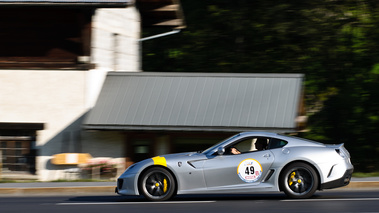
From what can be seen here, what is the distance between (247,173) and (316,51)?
18.2m

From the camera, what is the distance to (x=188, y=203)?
11.2m

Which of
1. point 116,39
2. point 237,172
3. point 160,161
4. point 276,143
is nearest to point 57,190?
point 160,161

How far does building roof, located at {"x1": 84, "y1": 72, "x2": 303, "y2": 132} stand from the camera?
18.5 meters

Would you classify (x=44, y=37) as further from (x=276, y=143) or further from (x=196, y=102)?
(x=276, y=143)

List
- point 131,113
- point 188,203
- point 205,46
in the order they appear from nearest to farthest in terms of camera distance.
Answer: point 188,203, point 131,113, point 205,46

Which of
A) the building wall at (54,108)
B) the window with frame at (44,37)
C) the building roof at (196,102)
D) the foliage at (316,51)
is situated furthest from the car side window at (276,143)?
the foliage at (316,51)

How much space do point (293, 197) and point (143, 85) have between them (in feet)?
31.2

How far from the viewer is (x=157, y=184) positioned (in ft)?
38.2

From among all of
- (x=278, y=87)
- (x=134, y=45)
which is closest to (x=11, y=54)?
(x=134, y=45)

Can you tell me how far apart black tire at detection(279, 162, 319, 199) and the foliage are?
14.6 meters

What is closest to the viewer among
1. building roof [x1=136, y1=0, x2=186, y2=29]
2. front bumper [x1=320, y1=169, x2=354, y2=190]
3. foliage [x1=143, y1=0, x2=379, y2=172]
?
front bumper [x1=320, y1=169, x2=354, y2=190]

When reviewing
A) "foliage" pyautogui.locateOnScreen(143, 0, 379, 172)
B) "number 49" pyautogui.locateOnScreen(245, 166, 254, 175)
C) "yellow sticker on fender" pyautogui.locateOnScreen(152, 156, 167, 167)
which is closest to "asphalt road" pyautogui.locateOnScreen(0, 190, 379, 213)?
"number 49" pyautogui.locateOnScreen(245, 166, 254, 175)

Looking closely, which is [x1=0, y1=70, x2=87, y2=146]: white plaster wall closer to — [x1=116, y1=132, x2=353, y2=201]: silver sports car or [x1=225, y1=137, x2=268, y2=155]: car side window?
[x1=116, y1=132, x2=353, y2=201]: silver sports car

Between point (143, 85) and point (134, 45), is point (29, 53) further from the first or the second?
point (134, 45)
